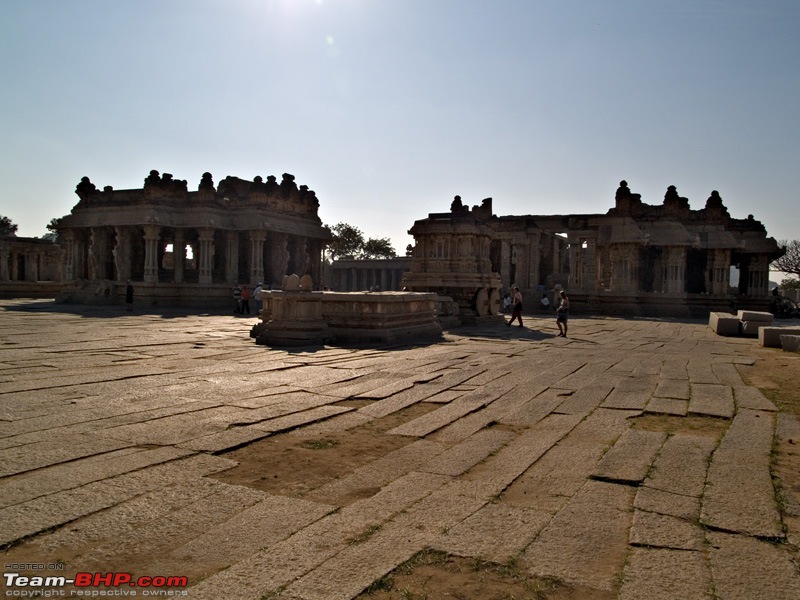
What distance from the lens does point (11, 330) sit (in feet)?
42.8

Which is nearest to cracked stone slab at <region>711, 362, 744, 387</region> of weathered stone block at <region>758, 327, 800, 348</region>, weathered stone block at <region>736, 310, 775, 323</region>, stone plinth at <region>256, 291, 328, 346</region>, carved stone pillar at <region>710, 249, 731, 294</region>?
weathered stone block at <region>758, 327, 800, 348</region>

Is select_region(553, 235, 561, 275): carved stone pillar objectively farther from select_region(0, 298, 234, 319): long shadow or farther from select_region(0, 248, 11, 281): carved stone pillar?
select_region(0, 248, 11, 281): carved stone pillar

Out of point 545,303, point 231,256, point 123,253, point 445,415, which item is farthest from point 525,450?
point 123,253

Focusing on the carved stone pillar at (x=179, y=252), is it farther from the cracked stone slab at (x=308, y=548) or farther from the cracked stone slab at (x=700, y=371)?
the cracked stone slab at (x=308, y=548)

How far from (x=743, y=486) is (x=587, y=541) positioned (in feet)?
5.10

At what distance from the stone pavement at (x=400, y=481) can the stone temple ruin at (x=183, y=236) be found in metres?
20.2

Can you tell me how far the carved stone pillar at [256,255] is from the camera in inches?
1132

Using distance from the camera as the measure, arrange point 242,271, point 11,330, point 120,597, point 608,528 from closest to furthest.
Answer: point 120,597 → point 608,528 → point 11,330 → point 242,271

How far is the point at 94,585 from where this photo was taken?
2490mm

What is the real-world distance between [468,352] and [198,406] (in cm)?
612

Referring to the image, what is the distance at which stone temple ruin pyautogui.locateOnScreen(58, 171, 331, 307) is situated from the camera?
88.3 feet

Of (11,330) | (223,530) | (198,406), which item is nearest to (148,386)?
(198,406)

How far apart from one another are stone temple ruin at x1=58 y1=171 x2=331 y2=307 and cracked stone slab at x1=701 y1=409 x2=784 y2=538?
81.4 ft

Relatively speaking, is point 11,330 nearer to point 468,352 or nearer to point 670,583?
point 468,352
